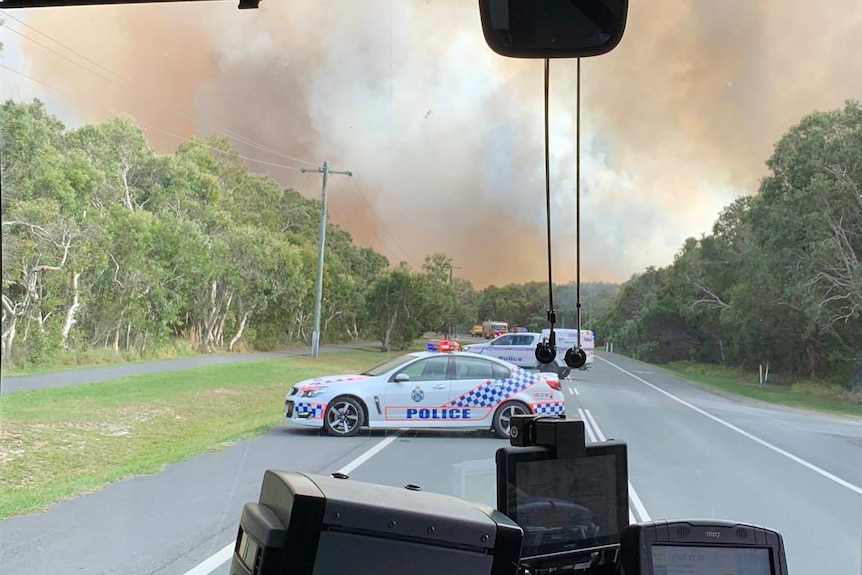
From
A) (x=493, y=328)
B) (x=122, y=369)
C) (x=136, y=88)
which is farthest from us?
(x=122, y=369)

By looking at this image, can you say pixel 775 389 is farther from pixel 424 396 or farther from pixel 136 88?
pixel 136 88

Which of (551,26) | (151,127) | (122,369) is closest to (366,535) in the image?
(551,26)

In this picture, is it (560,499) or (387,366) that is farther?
(387,366)

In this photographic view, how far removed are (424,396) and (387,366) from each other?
0.44 meters

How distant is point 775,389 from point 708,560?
9.61 ft

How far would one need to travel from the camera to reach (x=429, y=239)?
4152 mm

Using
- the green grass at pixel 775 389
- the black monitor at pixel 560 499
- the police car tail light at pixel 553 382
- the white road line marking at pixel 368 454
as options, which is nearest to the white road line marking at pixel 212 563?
the white road line marking at pixel 368 454

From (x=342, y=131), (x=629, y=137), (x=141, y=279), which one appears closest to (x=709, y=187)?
(x=629, y=137)

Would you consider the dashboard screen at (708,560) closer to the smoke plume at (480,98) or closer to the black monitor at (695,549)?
the black monitor at (695,549)

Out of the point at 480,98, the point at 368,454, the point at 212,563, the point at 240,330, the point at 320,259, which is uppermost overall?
the point at 480,98

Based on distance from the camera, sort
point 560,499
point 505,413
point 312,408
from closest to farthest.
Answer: point 560,499
point 312,408
point 505,413

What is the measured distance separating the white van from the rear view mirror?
1.84 meters

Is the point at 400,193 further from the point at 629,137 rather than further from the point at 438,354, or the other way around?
the point at 438,354

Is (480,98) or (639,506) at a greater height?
(480,98)
